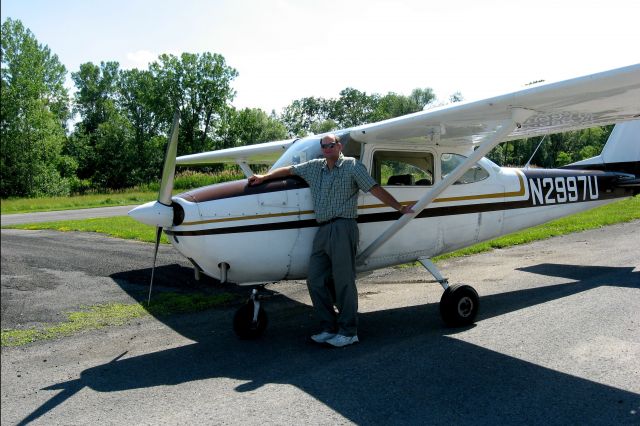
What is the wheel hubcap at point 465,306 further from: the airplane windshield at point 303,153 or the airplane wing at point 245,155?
the airplane wing at point 245,155

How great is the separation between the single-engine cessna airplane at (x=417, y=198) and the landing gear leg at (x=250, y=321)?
0.4 inches

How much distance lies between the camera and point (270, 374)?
189 inches

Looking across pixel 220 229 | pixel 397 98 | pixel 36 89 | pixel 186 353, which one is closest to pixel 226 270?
pixel 220 229

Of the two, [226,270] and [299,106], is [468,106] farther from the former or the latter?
[299,106]

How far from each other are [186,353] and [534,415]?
11.2 feet

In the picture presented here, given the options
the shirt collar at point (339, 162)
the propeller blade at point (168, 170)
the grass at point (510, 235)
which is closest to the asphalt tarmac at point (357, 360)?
the propeller blade at point (168, 170)

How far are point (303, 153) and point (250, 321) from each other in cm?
210

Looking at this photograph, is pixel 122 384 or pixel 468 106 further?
pixel 468 106

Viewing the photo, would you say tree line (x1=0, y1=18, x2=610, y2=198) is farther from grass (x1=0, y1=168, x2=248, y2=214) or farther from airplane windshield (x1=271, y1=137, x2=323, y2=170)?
airplane windshield (x1=271, y1=137, x2=323, y2=170)

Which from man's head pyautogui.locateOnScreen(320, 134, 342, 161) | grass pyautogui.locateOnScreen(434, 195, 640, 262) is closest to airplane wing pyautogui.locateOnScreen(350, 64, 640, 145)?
man's head pyautogui.locateOnScreen(320, 134, 342, 161)

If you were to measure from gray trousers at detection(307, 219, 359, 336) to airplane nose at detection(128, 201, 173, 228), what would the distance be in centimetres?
159

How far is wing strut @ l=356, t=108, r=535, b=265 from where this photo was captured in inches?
215

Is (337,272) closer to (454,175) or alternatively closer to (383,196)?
(383,196)

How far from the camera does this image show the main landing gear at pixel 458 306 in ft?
19.8
